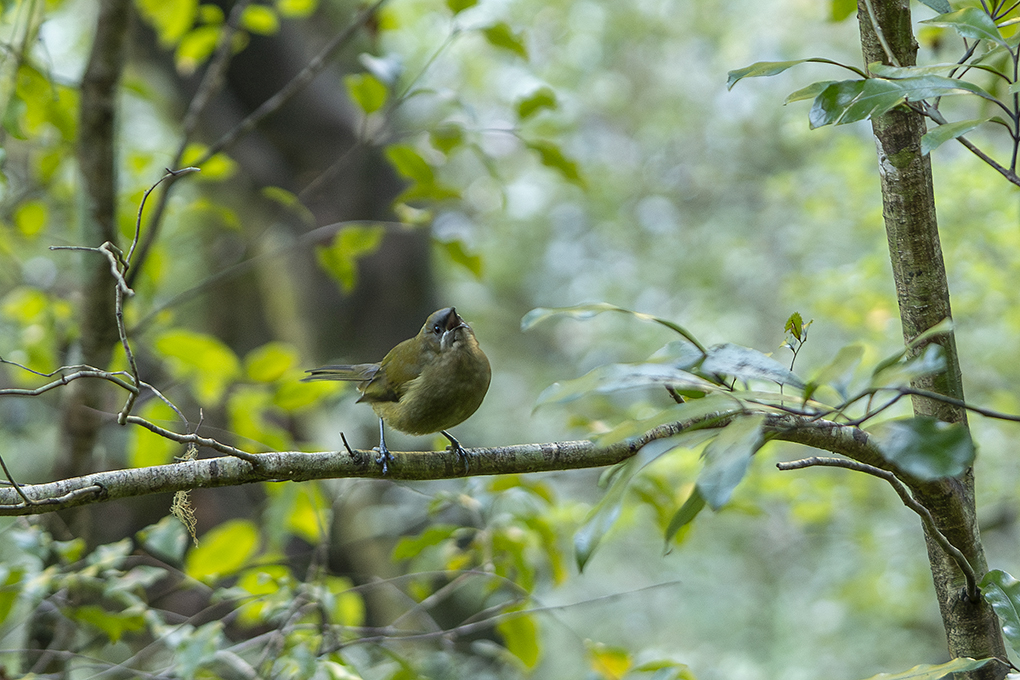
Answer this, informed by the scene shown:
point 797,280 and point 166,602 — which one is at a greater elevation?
point 797,280

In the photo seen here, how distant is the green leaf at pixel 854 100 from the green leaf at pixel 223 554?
69.2 inches

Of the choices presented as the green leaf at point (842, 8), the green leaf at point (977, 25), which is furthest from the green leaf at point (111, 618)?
the green leaf at point (842, 8)

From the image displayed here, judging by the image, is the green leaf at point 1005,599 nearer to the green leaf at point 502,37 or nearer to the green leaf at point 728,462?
the green leaf at point 728,462

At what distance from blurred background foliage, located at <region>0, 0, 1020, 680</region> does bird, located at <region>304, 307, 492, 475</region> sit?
22cm

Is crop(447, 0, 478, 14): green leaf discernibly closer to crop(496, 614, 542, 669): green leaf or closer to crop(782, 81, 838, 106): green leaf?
crop(782, 81, 838, 106): green leaf

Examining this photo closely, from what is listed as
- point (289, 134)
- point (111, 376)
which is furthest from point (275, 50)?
point (111, 376)

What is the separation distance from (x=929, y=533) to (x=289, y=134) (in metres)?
4.09

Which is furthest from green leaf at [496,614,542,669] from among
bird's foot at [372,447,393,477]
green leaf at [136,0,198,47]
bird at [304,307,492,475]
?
green leaf at [136,0,198,47]

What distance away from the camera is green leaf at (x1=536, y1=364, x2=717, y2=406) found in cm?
82

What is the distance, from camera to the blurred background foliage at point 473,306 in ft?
7.18

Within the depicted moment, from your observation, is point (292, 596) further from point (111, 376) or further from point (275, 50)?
point (275, 50)

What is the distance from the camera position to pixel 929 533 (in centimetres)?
127

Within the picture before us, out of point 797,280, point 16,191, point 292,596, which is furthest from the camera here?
point 797,280

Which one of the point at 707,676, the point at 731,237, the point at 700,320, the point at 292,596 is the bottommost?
the point at 707,676
